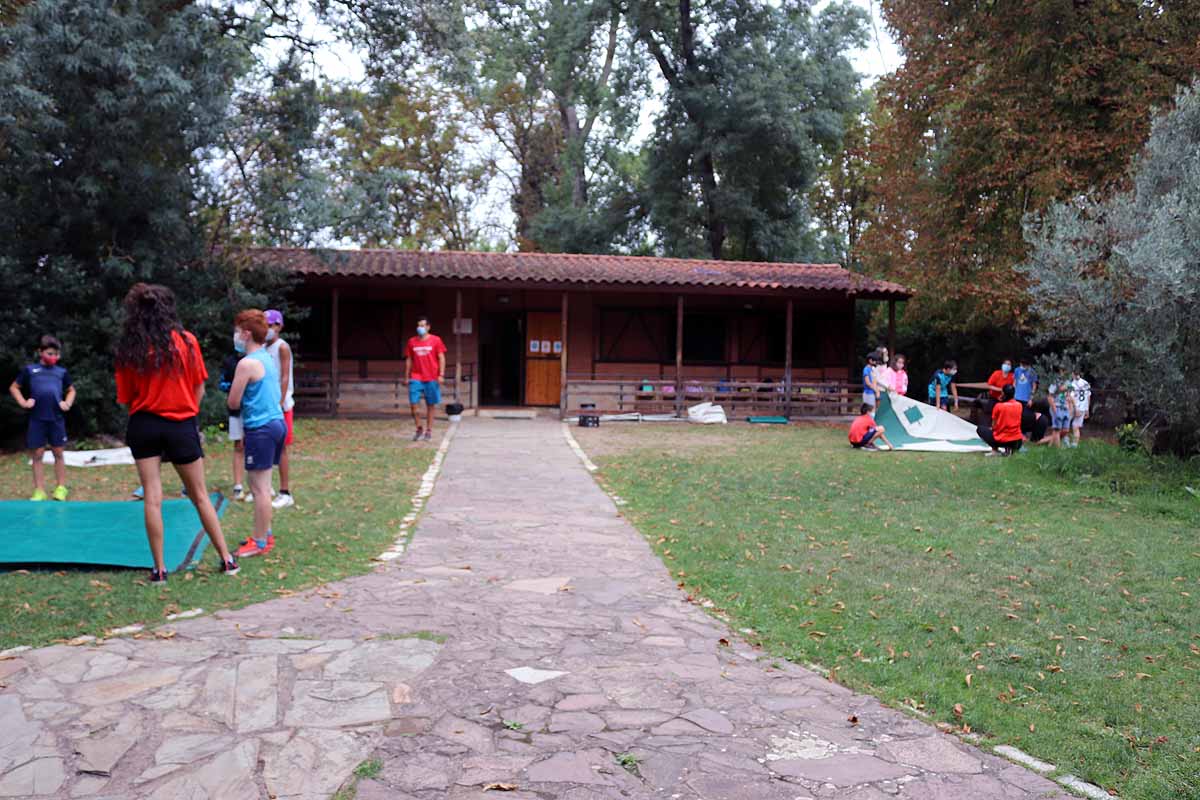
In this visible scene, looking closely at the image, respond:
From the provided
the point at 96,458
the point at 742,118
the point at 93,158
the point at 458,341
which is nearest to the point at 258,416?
the point at 96,458

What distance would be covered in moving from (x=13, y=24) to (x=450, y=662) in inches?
509

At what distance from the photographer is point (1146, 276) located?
8.83 meters

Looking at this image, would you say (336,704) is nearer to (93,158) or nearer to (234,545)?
(234,545)

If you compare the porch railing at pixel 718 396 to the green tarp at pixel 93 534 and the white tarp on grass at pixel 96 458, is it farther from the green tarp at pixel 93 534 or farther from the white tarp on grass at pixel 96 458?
the green tarp at pixel 93 534

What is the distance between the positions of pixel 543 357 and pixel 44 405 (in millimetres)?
14122

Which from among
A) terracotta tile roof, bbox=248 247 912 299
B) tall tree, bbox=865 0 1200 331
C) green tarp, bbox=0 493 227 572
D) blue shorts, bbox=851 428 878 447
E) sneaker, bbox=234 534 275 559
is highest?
tall tree, bbox=865 0 1200 331

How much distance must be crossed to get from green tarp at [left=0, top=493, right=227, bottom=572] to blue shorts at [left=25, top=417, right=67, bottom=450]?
116 cm

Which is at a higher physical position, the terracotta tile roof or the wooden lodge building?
the terracotta tile roof

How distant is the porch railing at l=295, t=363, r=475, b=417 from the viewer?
771 inches

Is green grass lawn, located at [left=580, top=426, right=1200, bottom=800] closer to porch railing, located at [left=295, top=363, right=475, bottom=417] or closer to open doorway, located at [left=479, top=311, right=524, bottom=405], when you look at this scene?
porch railing, located at [left=295, top=363, right=475, bottom=417]

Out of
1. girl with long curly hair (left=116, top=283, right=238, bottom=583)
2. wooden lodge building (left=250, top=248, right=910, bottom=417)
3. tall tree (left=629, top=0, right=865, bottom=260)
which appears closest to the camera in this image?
girl with long curly hair (left=116, top=283, right=238, bottom=583)

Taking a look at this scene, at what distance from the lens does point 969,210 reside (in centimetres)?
1800

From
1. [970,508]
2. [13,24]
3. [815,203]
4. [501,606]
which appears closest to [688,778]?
[501,606]

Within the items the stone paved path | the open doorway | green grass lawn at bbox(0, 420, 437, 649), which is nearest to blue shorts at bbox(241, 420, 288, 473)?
green grass lawn at bbox(0, 420, 437, 649)
